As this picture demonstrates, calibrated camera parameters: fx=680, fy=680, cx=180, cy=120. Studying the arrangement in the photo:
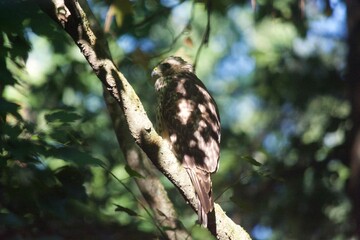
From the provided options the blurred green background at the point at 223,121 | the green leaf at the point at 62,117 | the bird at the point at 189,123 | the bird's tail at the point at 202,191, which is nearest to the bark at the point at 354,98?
the blurred green background at the point at 223,121

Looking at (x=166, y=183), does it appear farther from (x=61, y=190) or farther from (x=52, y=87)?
(x=61, y=190)

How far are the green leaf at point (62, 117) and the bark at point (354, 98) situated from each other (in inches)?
158

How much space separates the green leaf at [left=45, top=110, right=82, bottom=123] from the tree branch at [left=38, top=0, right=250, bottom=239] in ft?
0.91

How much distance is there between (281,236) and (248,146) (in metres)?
1.31

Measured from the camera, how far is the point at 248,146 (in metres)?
8.88

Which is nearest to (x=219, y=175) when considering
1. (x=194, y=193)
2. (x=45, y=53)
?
(x=45, y=53)

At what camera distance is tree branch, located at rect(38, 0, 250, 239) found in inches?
125

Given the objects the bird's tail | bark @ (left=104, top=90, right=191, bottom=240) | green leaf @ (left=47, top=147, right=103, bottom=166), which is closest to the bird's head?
bark @ (left=104, top=90, right=191, bottom=240)

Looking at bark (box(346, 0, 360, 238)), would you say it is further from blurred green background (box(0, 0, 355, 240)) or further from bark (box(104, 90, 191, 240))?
bark (box(104, 90, 191, 240))

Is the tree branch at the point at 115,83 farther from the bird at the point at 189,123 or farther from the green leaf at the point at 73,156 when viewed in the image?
the bird at the point at 189,123

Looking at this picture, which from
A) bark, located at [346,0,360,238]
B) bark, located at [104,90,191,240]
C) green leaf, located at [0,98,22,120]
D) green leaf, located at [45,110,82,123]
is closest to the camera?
green leaf, located at [0,98,22,120]

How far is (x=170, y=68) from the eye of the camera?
5.75 m

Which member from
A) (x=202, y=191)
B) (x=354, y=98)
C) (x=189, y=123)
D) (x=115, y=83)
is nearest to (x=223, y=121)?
(x=354, y=98)

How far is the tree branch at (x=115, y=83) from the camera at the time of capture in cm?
317
